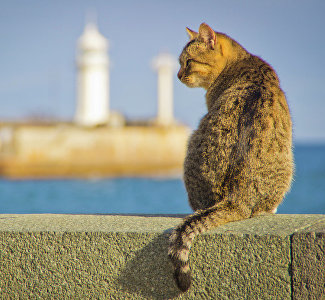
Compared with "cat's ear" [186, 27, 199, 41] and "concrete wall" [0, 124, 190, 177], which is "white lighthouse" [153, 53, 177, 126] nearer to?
"concrete wall" [0, 124, 190, 177]

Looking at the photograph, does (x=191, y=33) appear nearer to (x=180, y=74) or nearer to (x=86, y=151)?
(x=180, y=74)

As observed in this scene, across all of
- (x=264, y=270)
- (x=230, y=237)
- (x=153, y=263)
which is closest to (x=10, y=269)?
(x=153, y=263)

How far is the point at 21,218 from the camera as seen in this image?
263 cm

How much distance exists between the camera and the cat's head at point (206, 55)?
3215mm

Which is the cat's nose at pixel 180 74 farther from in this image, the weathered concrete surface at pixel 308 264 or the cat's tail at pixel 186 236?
the weathered concrete surface at pixel 308 264

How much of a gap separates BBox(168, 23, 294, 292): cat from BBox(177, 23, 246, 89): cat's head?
1.32 ft

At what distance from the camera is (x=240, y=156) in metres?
2.43

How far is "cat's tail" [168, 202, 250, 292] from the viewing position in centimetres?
206

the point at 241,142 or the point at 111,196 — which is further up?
the point at 241,142

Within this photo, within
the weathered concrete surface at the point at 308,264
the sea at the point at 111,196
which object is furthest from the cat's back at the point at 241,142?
the sea at the point at 111,196

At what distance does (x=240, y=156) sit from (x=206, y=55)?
3.61 ft

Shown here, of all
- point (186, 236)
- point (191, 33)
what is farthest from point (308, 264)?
point (191, 33)

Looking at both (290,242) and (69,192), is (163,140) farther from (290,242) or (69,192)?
(290,242)

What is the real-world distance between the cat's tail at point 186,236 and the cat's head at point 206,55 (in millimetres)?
1297
